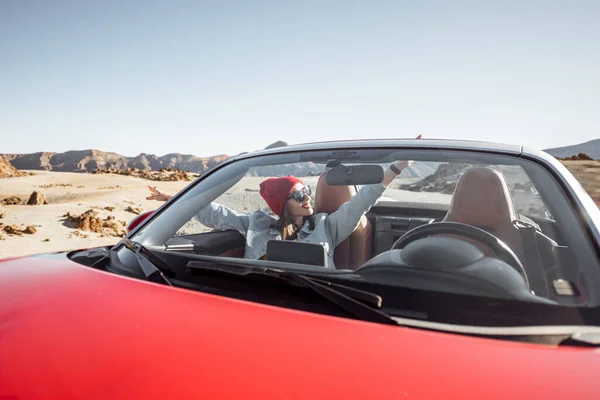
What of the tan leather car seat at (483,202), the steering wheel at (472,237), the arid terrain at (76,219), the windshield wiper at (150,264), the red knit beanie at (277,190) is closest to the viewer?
the steering wheel at (472,237)

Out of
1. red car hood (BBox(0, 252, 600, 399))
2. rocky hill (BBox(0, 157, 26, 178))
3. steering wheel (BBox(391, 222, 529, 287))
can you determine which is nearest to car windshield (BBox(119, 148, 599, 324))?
steering wheel (BBox(391, 222, 529, 287))

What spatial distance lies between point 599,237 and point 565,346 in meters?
0.46

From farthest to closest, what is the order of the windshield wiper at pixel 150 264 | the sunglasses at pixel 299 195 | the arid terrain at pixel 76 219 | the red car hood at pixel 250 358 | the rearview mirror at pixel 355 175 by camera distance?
the arid terrain at pixel 76 219
the sunglasses at pixel 299 195
the rearview mirror at pixel 355 175
the windshield wiper at pixel 150 264
the red car hood at pixel 250 358

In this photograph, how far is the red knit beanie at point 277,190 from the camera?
297cm

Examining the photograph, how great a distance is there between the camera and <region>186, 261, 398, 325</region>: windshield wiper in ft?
4.10

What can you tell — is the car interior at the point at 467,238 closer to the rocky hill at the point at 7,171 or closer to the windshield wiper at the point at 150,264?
the windshield wiper at the point at 150,264

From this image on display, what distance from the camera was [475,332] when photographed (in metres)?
1.17

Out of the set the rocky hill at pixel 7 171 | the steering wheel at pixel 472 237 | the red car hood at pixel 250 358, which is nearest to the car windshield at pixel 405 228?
the steering wheel at pixel 472 237

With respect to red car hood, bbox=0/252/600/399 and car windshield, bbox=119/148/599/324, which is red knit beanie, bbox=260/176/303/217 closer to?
car windshield, bbox=119/148/599/324

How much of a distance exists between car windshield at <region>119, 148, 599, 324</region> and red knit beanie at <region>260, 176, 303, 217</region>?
0.5 inches

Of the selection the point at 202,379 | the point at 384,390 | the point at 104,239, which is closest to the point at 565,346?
the point at 384,390

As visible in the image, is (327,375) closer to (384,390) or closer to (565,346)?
(384,390)

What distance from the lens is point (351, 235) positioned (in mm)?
2932

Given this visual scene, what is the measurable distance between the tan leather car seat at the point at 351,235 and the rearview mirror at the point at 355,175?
550mm
